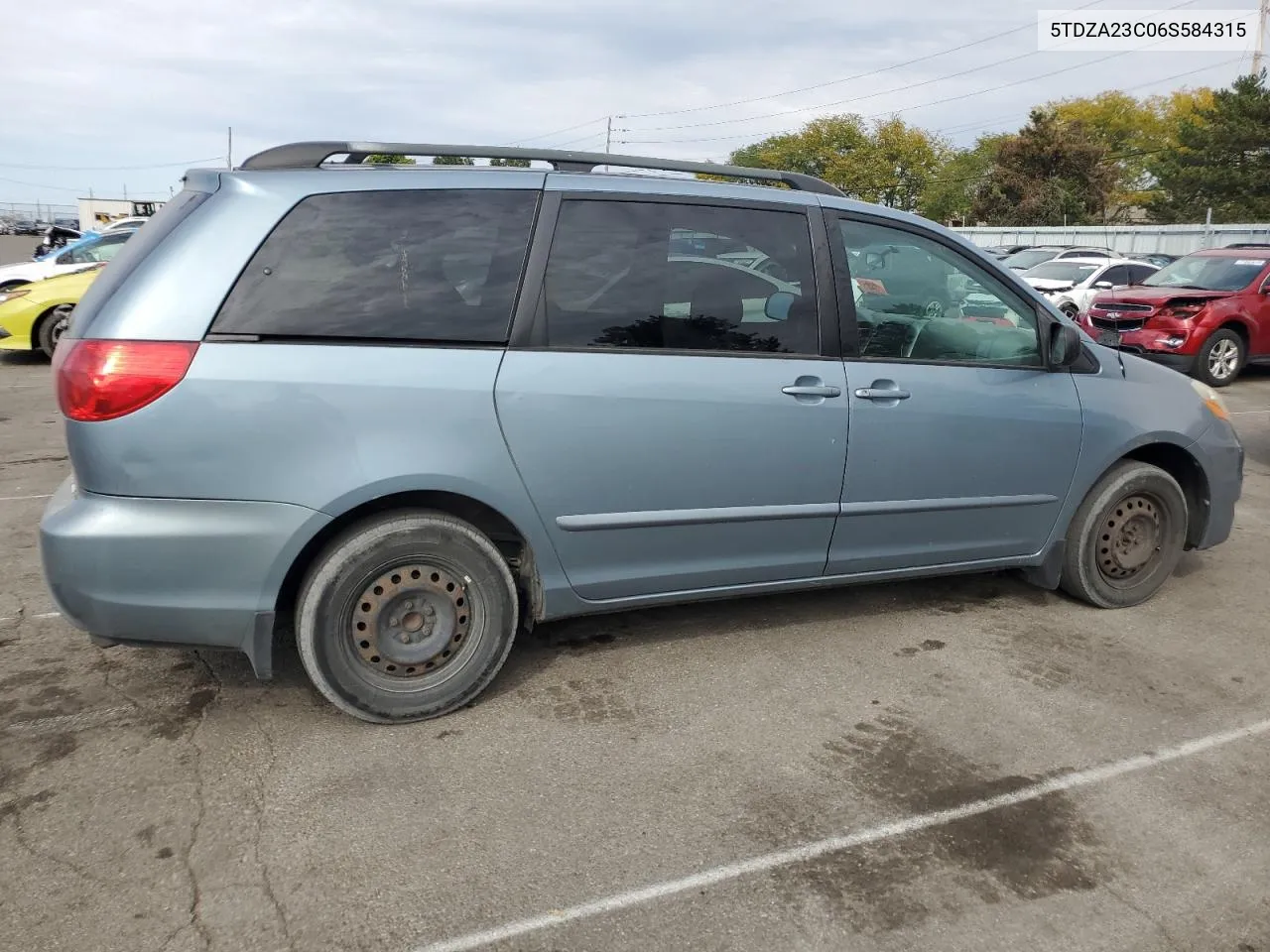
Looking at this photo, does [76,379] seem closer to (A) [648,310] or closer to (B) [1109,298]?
(A) [648,310]

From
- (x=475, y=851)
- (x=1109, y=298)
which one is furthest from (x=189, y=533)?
(x=1109, y=298)

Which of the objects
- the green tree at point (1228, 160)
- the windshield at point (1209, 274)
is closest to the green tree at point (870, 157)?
the green tree at point (1228, 160)

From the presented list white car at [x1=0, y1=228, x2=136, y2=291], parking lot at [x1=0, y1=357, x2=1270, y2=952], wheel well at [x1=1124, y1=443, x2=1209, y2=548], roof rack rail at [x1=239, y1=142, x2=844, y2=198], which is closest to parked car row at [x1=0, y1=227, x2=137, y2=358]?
white car at [x1=0, y1=228, x2=136, y2=291]

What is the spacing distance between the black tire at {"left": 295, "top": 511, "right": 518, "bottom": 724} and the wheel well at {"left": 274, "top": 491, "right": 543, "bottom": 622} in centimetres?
5

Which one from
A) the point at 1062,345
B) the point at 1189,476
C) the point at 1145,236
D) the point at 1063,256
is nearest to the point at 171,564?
the point at 1062,345

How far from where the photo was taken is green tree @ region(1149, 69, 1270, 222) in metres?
41.3

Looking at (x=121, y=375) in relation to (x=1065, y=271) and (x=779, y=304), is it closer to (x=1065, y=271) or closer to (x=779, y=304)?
(x=779, y=304)

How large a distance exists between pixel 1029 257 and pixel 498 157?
21245 millimetres

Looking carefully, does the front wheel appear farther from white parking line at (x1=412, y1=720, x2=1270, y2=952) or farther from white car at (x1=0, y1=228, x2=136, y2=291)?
white car at (x1=0, y1=228, x2=136, y2=291)

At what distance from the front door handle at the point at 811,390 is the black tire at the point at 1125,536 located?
154cm

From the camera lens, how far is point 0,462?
7133mm

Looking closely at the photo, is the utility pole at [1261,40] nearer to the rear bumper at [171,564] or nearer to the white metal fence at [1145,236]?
the white metal fence at [1145,236]

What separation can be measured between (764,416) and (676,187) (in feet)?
3.05

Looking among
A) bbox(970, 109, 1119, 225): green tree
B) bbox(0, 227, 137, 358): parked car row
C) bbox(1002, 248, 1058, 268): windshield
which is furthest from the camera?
bbox(970, 109, 1119, 225): green tree
